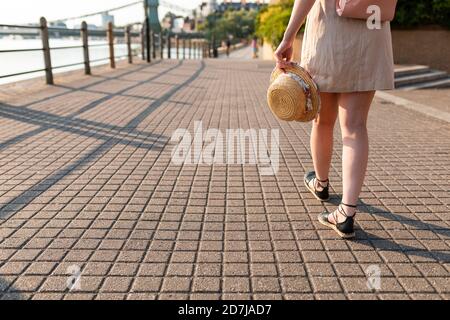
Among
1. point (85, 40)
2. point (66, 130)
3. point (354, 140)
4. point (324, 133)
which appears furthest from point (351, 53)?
point (85, 40)

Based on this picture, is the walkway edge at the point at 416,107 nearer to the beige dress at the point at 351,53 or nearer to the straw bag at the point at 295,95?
the beige dress at the point at 351,53

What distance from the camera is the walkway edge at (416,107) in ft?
19.9

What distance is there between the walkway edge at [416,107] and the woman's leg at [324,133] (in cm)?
378

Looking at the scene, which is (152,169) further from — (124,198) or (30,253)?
(30,253)

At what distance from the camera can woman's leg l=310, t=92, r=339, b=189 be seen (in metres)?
2.65

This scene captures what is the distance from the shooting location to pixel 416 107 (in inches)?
267

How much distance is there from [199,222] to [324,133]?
1011 millimetres

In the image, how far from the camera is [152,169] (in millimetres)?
3631

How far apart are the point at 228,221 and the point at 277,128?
283 cm

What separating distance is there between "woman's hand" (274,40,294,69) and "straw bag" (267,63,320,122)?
0.04m

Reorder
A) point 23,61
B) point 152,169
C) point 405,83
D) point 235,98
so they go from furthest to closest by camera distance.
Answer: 1. point 405,83
2. point 23,61
3. point 235,98
4. point 152,169

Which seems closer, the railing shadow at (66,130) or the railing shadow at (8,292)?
the railing shadow at (8,292)

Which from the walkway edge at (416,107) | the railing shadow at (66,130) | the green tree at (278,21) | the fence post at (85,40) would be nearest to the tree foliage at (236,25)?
the green tree at (278,21)

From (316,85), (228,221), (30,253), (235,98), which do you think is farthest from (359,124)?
(235,98)
